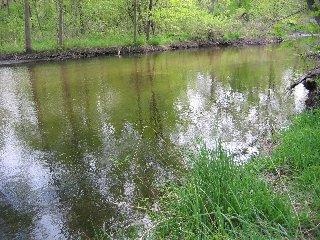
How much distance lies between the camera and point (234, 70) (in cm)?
2525

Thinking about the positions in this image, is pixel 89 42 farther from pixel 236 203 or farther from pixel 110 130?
pixel 236 203

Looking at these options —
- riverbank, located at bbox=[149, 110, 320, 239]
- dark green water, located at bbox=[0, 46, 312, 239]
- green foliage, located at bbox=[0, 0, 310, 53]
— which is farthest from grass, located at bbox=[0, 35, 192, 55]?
riverbank, located at bbox=[149, 110, 320, 239]

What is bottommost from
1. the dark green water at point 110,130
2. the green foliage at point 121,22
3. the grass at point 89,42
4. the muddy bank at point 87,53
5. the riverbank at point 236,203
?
the dark green water at point 110,130

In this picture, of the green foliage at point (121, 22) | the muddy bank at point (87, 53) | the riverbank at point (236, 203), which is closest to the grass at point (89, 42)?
the green foliage at point (121, 22)

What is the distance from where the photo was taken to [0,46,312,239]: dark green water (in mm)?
7922

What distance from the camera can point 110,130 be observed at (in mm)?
13133

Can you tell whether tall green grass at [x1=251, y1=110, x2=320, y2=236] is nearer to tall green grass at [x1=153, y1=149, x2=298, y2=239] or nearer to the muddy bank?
tall green grass at [x1=153, y1=149, x2=298, y2=239]

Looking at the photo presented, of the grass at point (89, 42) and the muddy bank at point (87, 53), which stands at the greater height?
the grass at point (89, 42)

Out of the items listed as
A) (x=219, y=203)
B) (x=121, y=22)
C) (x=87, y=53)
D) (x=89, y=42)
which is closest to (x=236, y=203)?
(x=219, y=203)

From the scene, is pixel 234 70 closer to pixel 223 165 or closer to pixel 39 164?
pixel 39 164

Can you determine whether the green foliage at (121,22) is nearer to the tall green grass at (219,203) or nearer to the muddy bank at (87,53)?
the muddy bank at (87,53)

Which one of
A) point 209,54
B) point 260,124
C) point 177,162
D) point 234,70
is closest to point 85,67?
point 234,70

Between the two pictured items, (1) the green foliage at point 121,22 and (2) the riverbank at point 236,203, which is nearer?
(2) the riverbank at point 236,203

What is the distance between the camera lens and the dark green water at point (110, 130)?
7922mm
